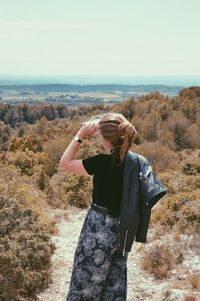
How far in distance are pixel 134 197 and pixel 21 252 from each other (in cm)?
242

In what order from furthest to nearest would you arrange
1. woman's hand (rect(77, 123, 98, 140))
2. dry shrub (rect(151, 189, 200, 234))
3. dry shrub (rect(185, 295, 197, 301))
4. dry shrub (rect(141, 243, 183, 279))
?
1. dry shrub (rect(151, 189, 200, 234))
2. dry shrub (rect(141, 243, 183, 279))
3. dry shrub (rect(185, 295, 197, 301))
4. woman's hand (rect(77, 123, 98, 140))

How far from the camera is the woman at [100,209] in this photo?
3330 mm

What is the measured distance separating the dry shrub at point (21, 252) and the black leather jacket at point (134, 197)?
2.13m

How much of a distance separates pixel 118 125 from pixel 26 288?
9.89 feet

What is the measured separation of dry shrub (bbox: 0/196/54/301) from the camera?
16.7 feet

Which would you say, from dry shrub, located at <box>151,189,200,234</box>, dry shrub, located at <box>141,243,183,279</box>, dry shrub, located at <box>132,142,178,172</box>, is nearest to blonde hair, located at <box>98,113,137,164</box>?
dry shrub, located at <box>141,243,183,279</box>

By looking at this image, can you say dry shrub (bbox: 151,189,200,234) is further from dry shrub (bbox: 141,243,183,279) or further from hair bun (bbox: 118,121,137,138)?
hair bun (bbox: 118,121,137,138)

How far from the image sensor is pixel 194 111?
2619 centimetres

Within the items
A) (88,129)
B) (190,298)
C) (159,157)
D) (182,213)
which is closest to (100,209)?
(88,129)

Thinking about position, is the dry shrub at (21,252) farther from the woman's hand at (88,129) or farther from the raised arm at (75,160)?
the woman's hand at (88,129)

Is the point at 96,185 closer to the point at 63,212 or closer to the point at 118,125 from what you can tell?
the point at 118,125

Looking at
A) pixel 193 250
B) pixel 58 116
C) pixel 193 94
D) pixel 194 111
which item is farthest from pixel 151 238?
pixel 58 116

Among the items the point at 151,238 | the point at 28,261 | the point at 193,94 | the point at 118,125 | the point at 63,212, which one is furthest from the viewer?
the point at 193,94

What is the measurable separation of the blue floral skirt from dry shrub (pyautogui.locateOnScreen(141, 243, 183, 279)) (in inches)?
108
